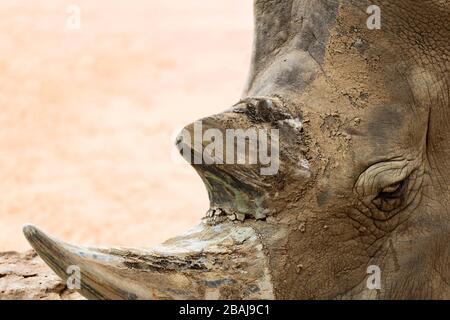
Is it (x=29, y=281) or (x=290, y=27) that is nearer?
(x=290, y=27)

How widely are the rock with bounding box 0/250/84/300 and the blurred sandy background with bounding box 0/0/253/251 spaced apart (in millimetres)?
3327

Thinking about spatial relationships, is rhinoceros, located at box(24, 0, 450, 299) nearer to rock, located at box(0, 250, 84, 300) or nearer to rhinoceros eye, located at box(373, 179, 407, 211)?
rhinoceros eye, located at box(373, 179, 407, 211)

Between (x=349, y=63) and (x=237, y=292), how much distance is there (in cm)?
95

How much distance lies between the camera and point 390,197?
12.8 ft

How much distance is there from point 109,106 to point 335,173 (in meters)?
9.30

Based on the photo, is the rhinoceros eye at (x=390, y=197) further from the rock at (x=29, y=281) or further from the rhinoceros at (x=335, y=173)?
the rock at (x=29, y=281)

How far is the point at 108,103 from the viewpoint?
12953 millimetres

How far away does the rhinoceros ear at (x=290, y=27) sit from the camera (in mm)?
3990

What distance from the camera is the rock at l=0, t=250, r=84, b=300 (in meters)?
4.95

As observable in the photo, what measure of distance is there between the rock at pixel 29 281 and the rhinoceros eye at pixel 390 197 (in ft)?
5.57

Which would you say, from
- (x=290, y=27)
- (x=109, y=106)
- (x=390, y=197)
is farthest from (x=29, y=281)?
(x=109, y=106)

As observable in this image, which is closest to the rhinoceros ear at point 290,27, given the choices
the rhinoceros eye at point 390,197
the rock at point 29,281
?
the rhinoceros eye at point 390,197

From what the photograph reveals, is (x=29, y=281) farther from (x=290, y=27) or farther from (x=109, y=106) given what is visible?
(x=109, y=106)

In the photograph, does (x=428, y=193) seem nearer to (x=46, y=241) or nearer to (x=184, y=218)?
(x=46, y=241)
